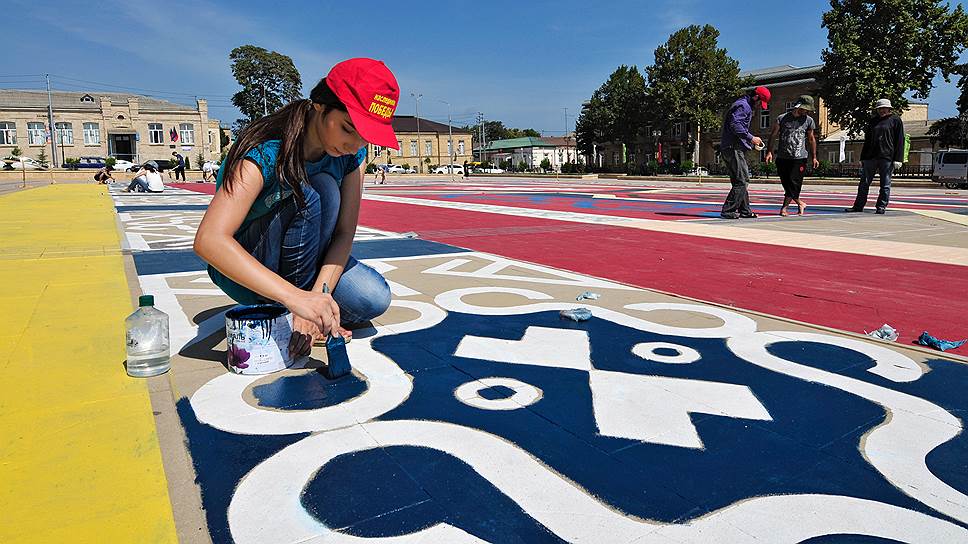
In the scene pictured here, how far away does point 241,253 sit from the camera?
2.81 meters

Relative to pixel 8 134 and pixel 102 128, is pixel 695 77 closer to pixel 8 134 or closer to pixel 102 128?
pixel 102 128

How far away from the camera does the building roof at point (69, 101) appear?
78062 mm

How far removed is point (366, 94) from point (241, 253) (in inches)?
34.7

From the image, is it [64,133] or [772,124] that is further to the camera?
[64,133]

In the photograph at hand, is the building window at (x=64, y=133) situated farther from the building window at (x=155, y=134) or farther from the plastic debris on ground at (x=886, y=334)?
the plastic debris on ground at (x=886, y=334)

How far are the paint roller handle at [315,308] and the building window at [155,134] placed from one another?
294ft

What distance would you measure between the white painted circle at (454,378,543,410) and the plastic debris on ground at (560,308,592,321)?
126cm

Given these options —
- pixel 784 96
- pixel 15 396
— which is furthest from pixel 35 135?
pixel 15 396

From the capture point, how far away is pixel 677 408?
278cm

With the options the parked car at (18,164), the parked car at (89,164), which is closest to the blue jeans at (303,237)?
the parked car at (89,164)

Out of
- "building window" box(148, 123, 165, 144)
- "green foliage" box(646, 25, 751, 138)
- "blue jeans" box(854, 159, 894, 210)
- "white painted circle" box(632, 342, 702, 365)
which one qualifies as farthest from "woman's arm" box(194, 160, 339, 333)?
"building window" box(148, 123, 165, 144)

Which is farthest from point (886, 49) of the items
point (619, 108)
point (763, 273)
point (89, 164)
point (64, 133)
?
point (64, 133)

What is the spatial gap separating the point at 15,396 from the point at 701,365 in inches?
129

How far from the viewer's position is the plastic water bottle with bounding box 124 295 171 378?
313 centimetres
